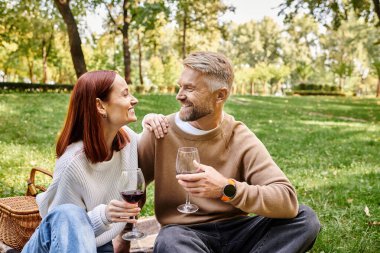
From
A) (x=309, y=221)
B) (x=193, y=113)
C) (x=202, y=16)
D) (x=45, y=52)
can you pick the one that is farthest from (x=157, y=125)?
(x=45, y=52)

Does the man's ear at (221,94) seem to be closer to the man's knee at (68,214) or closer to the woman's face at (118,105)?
the woman's face at (118,105)

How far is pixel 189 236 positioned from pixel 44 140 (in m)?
7.61

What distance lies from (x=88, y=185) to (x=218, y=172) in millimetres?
976

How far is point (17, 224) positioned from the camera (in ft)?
12.3

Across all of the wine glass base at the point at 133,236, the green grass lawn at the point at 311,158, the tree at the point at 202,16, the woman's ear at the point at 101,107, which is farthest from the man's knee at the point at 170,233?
the tree at the point at 202,16

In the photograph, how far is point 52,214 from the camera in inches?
103

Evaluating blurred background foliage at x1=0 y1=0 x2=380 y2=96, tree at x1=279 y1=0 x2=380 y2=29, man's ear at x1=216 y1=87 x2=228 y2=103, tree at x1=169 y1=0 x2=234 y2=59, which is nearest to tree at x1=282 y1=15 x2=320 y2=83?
blurred background foliage at x1=0 y1=0 x2=380 y2=96

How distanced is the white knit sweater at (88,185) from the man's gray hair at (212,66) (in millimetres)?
859

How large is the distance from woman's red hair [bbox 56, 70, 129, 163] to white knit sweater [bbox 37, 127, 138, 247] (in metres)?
0.06

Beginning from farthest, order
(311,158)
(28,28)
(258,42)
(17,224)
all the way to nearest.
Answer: (258,42), (28,28), (311,158), (17,224)

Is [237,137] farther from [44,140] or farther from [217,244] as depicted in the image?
[44,140]

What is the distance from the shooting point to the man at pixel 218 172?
2.96m

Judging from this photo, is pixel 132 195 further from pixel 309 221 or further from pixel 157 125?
pixel 309 221

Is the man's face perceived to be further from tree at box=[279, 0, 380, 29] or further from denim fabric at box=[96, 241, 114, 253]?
tree at box=[279, 0, 380, 29]
